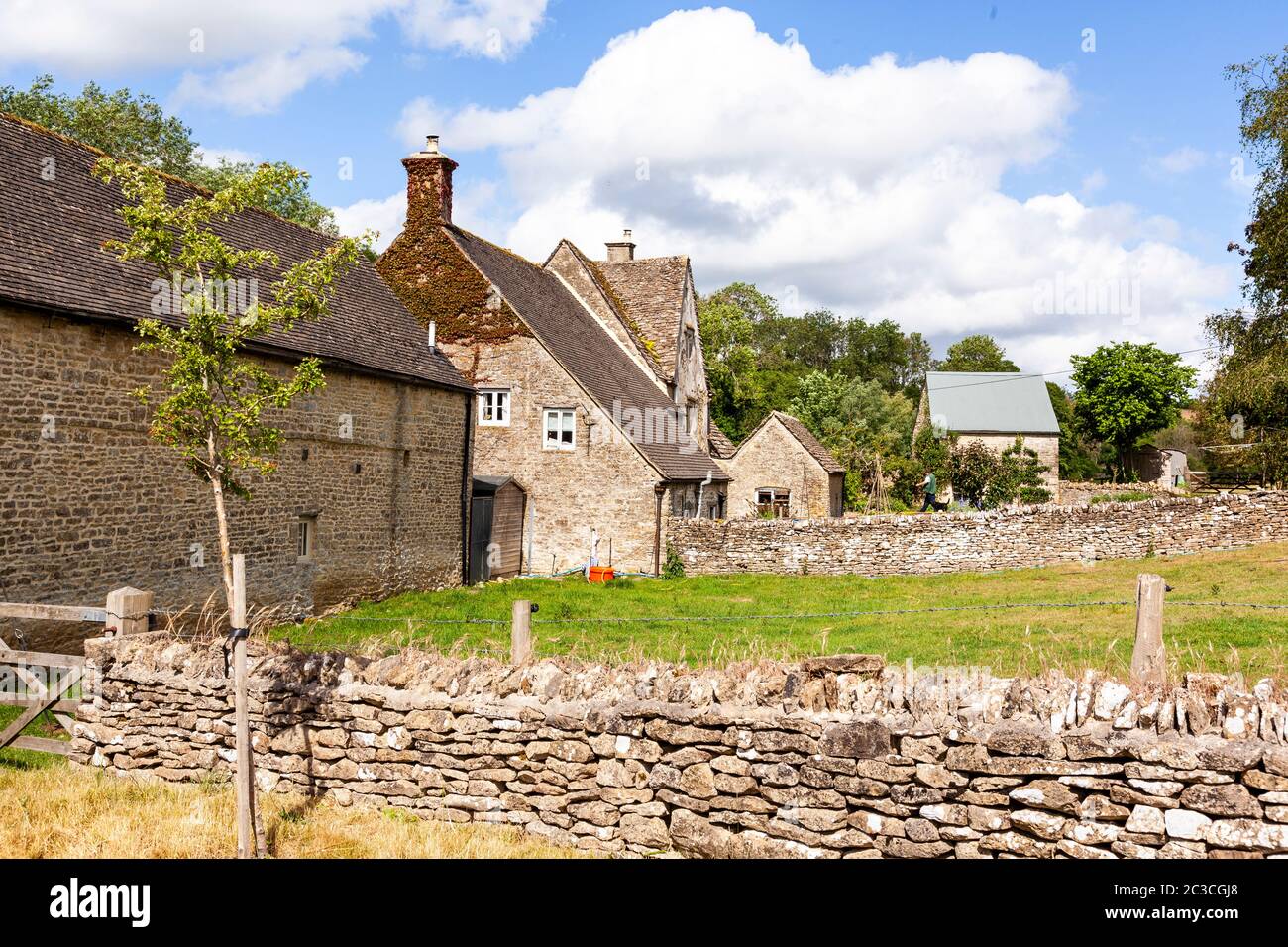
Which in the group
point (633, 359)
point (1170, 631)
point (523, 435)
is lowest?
point (1170, 631)

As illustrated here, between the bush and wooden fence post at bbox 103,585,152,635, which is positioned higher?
wooden fence post at bbox 103,585,152,635

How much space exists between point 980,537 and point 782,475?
11249mm

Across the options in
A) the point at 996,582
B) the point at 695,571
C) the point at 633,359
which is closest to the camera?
the point at 996,582

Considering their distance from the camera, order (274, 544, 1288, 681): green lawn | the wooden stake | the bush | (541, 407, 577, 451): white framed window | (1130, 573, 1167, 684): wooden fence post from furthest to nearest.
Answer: (541, 407, 577, 451): white framed window < the bush < (274, 544, 1288, 681): green lawn < (1130, 573, 1167, 684): wooden fence post < the wooden stake

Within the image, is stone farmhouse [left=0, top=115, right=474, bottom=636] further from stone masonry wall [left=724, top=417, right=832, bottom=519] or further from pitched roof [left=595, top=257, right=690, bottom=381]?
stone masonry wall [left=724, top=417, right=832, bottom=519]

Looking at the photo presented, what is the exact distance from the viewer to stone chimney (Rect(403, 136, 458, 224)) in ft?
86.1

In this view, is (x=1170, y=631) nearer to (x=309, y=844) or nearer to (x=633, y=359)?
(x=309, y=844)

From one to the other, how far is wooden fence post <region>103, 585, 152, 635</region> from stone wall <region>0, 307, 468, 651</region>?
14.8 ft

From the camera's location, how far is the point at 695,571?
25.9 m

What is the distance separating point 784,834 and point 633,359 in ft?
91.4

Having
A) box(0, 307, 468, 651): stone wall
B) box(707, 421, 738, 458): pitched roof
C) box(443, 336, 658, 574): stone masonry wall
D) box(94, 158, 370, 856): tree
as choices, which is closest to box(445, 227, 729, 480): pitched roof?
box(443, 336, 658, 574): stone masonry wall
